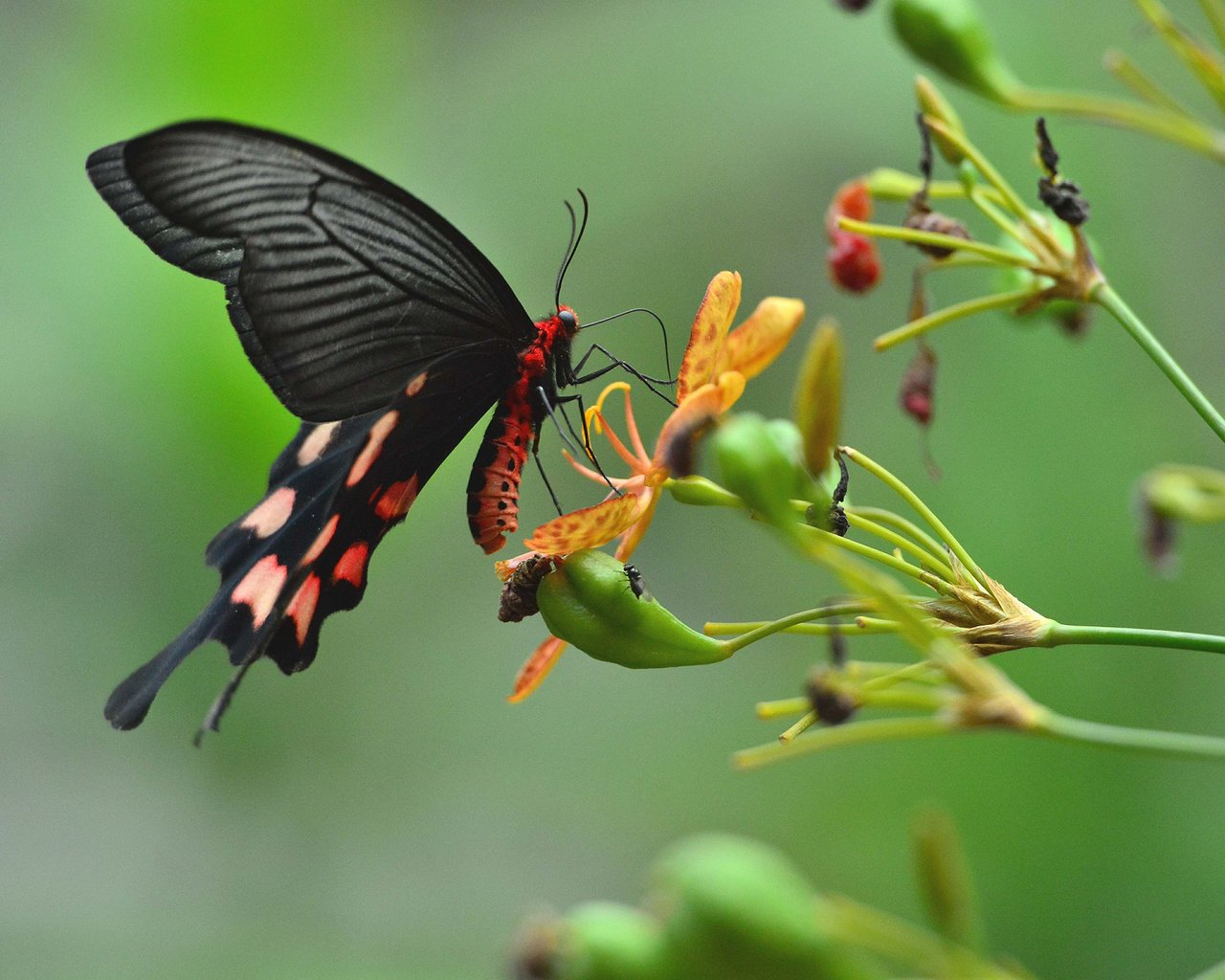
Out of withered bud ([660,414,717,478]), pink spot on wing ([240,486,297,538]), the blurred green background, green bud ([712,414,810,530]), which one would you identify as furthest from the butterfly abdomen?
the blurred green background

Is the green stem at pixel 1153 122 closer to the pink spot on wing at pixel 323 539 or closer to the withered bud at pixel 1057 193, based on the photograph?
the withered bud at pixel 1057 193

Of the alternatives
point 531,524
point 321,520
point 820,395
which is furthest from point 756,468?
point 531,524

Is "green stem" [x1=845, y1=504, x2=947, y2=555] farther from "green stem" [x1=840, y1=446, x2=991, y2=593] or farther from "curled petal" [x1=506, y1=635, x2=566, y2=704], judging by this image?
"curled petal" [x1=506, y1=635, x2=566, y2=704]

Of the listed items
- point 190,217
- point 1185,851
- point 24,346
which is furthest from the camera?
point 24,346

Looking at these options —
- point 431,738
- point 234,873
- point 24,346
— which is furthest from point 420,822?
point 24,346

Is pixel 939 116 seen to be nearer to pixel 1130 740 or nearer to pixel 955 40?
pixel 955 40

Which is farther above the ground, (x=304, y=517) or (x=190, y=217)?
(x=190, y=217)

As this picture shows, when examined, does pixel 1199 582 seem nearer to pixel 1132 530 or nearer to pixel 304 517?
pixel 1132 530
